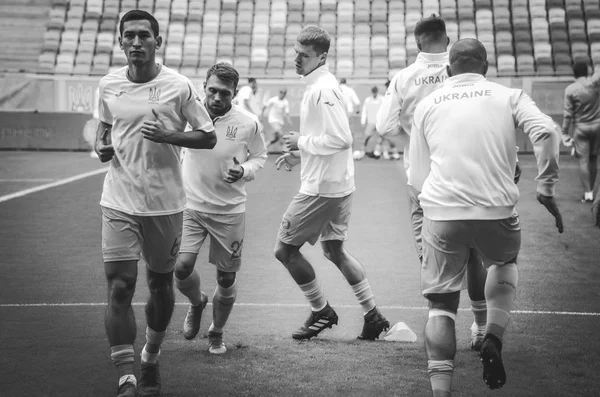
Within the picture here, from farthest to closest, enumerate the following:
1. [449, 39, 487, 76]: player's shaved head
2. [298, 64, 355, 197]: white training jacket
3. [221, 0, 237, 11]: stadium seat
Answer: [221, 0, 237, 11]: stadium seat, [298, 64, 355, 197]: white training jacket, [449, 39, 487, 76]: player's shaved head

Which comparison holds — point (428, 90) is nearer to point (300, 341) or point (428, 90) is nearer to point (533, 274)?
point (300, 341)

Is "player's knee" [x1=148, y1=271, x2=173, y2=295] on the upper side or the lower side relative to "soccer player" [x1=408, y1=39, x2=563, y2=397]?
lower

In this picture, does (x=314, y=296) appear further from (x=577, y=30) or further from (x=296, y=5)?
(x=296, y=5)

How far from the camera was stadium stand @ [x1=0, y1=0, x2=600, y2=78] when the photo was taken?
35.4 m

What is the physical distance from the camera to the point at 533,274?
9508mm

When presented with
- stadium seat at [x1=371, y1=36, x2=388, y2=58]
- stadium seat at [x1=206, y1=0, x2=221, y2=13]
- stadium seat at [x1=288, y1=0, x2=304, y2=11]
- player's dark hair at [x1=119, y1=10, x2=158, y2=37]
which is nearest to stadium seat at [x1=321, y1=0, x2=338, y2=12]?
stadium seat at [x1=288, y1=0, x2=304, y2=11]

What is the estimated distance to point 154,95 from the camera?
5.58 m

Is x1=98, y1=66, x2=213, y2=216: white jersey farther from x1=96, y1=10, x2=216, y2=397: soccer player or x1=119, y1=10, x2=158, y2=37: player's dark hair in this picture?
x1=119, y1=10, x2=158, y2=37: player's dark hair

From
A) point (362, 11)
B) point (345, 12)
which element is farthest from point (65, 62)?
point (362, 11)

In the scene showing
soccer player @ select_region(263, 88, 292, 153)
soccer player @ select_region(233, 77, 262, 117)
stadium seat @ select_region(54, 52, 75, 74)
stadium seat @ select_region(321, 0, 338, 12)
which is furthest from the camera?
stadium seat @ select_region(321, 0, 338, 12)

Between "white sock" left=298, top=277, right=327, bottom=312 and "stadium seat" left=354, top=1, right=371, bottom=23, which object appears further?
"stadium seat" left=354, top=1, right=371, bottom=23

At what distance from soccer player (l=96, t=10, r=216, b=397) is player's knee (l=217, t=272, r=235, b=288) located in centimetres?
95

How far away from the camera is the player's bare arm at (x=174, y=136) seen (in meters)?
5.34

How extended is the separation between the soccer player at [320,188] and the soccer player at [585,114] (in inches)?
354
